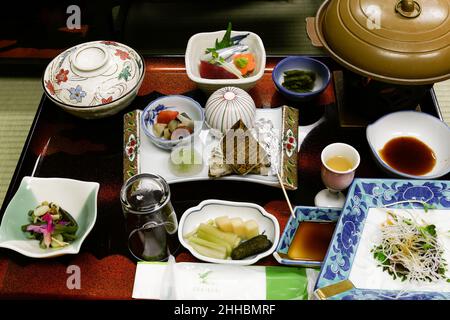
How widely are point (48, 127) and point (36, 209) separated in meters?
0.45

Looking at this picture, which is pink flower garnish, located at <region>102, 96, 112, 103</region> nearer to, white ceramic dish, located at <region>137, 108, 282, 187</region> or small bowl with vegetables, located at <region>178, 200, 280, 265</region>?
white ceramic dish, located at <region>137, 108, 282, 187</region>

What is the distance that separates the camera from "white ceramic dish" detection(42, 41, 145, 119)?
1.73 metres

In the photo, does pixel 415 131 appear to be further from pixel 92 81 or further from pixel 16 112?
pixel 16 112

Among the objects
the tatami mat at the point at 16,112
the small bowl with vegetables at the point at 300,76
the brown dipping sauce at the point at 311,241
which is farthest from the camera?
the tatami mat at the point at 16,112

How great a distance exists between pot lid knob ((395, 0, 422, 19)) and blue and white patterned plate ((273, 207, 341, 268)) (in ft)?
2.18

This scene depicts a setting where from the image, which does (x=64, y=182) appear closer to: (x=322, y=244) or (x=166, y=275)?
(x=166, y=275)

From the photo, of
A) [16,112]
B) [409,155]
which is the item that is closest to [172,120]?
[409,155]

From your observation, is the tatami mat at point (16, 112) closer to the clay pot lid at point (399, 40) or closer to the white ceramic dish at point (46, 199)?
the white ceramic dish at point (46, 199)

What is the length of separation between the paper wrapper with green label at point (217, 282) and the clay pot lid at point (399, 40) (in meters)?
0.71

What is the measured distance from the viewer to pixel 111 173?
1.71 meters

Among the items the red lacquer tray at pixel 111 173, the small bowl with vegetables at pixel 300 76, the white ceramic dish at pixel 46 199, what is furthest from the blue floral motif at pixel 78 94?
the small bowl with vegetables at pixel 300 76

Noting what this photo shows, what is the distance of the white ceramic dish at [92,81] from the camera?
1.73 meters

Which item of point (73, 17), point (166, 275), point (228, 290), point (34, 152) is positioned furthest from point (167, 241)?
point (73, 17)

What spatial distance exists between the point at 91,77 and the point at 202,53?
1.56 ft
